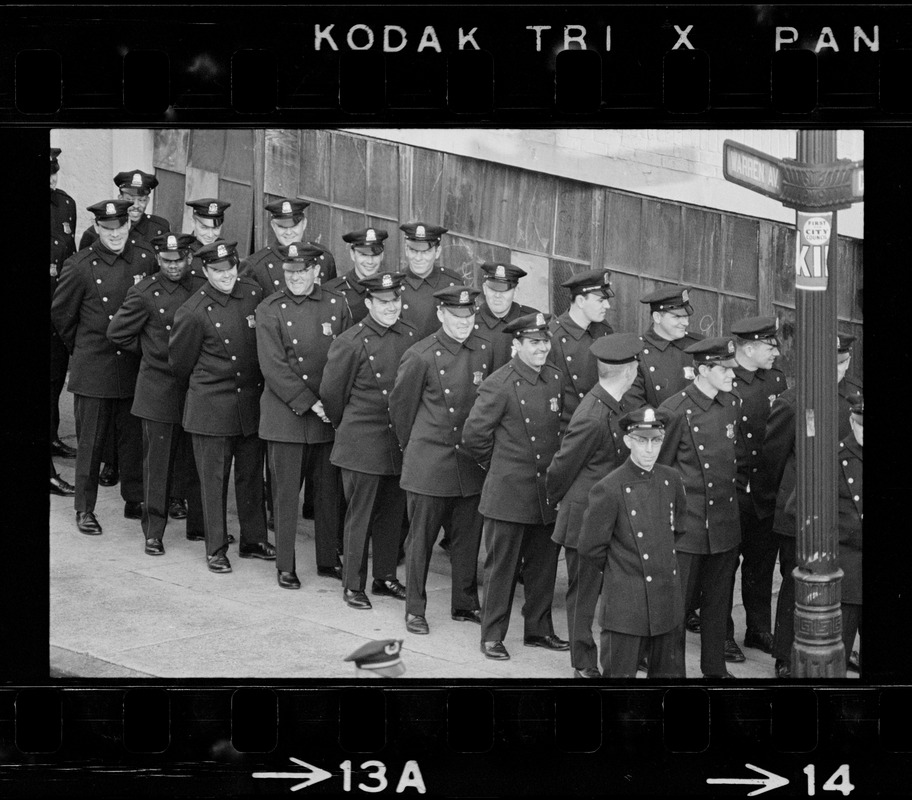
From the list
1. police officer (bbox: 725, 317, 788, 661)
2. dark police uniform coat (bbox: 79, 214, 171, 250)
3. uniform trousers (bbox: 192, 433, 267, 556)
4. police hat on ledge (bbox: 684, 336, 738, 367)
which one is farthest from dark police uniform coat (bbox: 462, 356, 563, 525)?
dark police uniform coat (bbox: 79, 214, 171, 250)

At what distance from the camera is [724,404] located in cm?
1050

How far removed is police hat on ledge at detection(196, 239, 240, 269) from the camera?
1157 cm

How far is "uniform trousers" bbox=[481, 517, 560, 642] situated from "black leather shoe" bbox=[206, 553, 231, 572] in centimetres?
150

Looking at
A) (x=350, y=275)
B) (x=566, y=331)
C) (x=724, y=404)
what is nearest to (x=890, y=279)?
(x=724, y=404)

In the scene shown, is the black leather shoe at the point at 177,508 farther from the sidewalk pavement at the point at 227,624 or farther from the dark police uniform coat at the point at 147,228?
the dark police uniform coat at the point at 147,228

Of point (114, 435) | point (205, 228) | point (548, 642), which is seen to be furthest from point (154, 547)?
point (548, 642)

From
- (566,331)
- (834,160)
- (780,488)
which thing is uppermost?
(834,160)

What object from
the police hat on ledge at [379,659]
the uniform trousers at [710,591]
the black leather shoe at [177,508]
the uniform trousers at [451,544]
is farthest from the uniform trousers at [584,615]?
the black leather shoe at [177,508]

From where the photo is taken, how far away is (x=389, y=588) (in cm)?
1071
